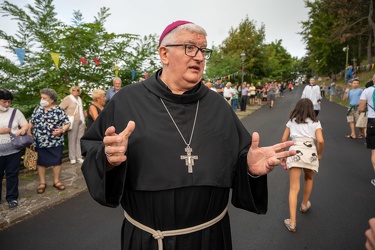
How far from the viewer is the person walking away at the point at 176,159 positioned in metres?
1.57

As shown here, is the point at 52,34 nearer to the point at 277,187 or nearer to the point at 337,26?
the point at 277,187

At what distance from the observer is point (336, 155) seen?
7.20 meters

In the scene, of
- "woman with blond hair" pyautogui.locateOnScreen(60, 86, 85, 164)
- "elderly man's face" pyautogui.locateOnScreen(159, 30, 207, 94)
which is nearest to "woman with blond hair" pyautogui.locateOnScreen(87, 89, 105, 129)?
"woman with blond hair" pyautogui.locateOnScreen(60, 86, 85, 164)

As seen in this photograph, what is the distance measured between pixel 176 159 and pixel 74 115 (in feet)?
18.0

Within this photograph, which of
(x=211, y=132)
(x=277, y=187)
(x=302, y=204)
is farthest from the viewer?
(x=277, y=187)

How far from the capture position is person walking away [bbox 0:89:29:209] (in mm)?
4125

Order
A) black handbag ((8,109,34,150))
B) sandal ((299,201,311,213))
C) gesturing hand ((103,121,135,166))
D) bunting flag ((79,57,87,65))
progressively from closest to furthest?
gesturing hand ((103,121,135,166)) < sandal ((299,201,311,213)) < black handbag ((8,109,34,150)) < bunting flag ((79,57,87,65))

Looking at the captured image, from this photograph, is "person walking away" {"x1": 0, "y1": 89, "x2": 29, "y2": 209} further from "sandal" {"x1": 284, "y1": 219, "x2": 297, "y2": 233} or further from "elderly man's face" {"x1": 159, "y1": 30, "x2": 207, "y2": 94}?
"sandal" {"x1": 284, "y1": 219, "x2": 297, "y2": 233}

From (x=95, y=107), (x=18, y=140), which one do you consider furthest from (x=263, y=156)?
(x=95, y=107)

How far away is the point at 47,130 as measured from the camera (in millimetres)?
4781

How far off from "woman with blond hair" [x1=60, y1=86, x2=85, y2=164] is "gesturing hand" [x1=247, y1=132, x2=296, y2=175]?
5.59 meters

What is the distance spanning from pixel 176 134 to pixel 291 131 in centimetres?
278

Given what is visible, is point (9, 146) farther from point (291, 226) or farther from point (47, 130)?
point (291, 226)

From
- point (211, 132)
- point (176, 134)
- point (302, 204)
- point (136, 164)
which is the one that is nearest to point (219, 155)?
point (211, 132)
